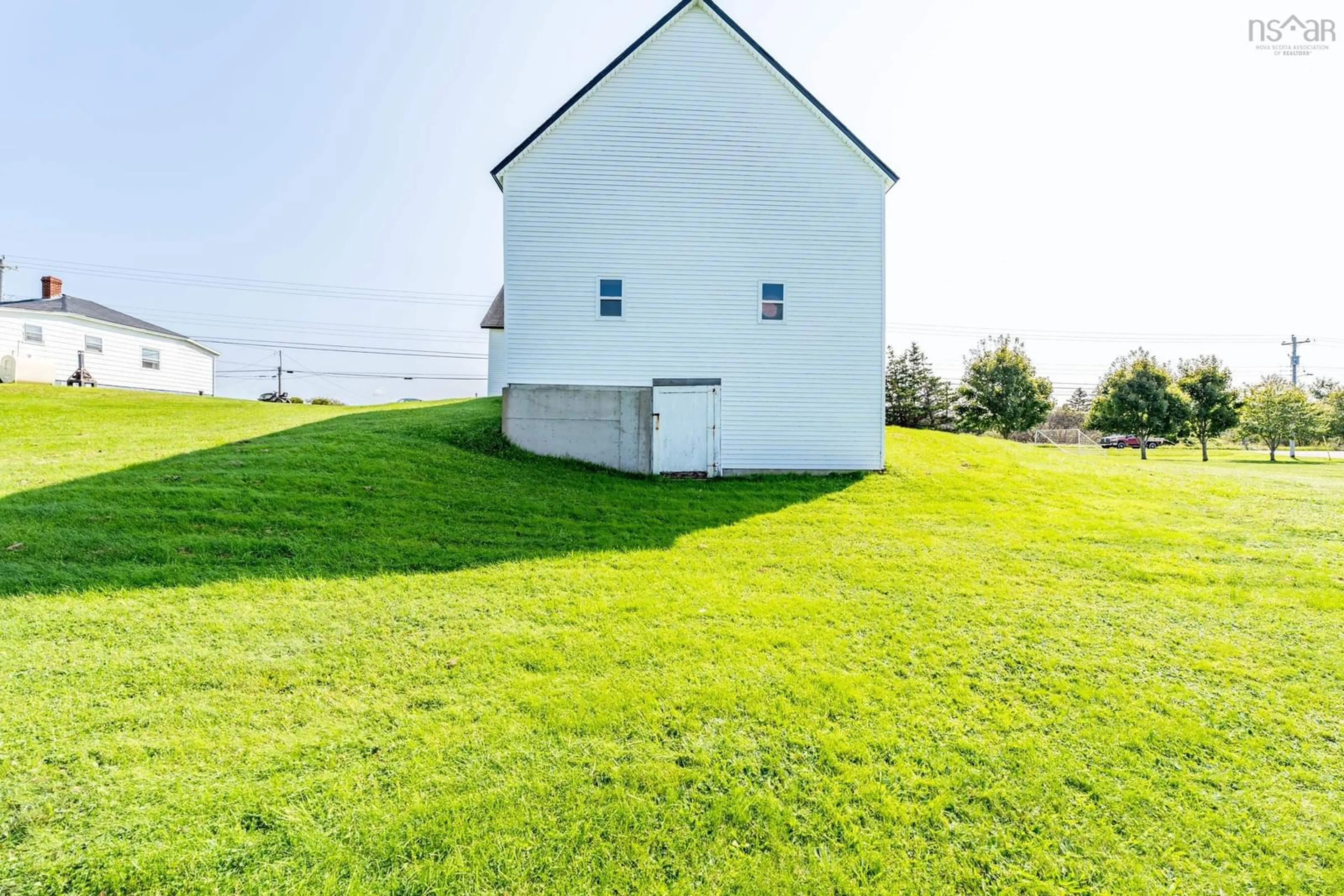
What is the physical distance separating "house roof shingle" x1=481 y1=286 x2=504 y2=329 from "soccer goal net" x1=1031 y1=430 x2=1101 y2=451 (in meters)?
30.6

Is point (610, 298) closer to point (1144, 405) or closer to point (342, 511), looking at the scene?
Result: point (342, 511)

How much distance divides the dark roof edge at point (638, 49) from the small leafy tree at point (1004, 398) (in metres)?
27.8

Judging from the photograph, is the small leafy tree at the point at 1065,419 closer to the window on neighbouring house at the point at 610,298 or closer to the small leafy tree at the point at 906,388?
the small leafy tree at the point at 906,388

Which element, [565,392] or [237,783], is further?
[565,392]

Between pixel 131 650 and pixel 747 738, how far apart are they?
17.4 feet

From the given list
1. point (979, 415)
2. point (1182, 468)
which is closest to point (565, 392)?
point (1182, 468)

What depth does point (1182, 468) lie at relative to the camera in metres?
16.2

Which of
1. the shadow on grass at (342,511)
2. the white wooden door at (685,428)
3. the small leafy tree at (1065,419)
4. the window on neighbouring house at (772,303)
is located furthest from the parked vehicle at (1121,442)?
the white wooden door at (685,428)

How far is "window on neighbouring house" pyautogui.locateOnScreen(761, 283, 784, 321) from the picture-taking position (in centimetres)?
1395

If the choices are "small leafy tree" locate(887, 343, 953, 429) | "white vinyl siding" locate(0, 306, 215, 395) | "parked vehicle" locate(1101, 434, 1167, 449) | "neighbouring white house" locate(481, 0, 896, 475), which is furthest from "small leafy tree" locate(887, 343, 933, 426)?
"white vinyl siding" locate(0, 306, 215, 395)

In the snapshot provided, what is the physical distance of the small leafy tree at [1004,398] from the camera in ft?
119

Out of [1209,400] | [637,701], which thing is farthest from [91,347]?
[1209,400]

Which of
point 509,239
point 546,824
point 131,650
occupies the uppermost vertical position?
point 509,239

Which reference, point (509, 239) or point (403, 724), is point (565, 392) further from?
point (403, 724)
